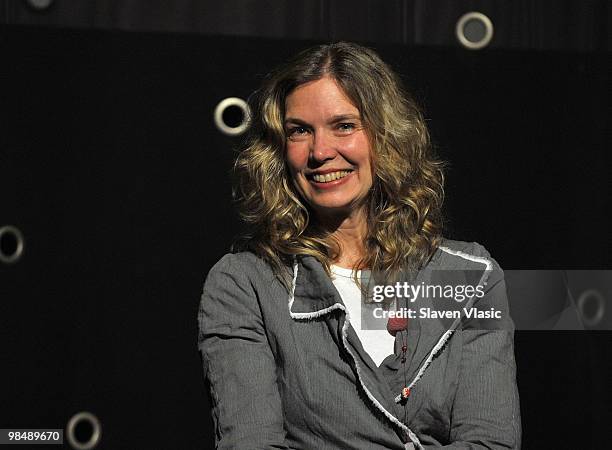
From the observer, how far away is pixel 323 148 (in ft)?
6.89

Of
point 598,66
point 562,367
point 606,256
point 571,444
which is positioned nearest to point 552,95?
point 598,66

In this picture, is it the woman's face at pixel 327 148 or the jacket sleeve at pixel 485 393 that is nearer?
the jacket sleeve at pixel 485 393

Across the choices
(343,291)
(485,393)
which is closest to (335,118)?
(343,291)

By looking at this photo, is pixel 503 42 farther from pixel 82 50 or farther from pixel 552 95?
pixel 82 50

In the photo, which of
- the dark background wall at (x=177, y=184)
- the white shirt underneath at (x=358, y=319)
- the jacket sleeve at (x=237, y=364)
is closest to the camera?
the jacket sleeve at (x=237, y=364)

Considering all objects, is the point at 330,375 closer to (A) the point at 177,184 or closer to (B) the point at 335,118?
(B) the point at 335,118

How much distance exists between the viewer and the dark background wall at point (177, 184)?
8.61ft

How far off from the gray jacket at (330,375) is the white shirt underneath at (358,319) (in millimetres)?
21

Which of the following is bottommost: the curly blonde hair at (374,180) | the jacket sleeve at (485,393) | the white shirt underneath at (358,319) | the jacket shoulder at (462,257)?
the jacket sleeve at (485,393)

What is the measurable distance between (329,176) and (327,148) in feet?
0.18

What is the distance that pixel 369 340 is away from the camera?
2.09 metres

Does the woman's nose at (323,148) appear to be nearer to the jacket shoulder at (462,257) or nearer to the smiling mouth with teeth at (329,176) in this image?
the smiling mouth with teeth at (329,176)

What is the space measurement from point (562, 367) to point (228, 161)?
98cm

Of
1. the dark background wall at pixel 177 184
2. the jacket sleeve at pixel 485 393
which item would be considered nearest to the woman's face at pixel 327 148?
the jacket sleeve at pixel 485 393
